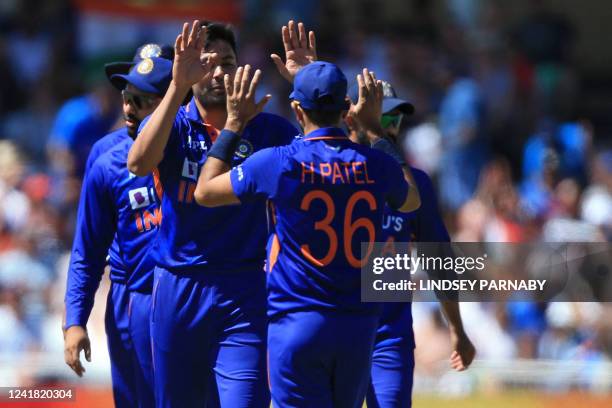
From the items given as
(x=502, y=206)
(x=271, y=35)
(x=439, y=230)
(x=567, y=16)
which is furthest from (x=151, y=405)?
(x=567, y=16)

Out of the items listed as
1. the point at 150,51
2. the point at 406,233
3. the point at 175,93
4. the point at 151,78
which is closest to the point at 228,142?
the point at 175,93

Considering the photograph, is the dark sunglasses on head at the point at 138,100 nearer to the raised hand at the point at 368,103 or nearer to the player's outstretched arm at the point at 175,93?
Result: the player's outstretched arm at the point at 175,93

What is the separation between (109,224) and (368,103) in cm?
175

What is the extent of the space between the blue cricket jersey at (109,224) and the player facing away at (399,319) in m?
1.28

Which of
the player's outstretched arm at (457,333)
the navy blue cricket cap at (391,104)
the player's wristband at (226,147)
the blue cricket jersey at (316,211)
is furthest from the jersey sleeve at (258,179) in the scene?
the player's outstretched arm at (457,333)

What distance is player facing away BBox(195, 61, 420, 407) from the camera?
632cm

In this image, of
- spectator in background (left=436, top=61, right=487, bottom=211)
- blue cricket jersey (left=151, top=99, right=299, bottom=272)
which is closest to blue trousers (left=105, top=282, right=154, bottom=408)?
blue cricket jersey (left=151, top=99, right=299, bottom=272)

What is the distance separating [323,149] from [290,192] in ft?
0.85

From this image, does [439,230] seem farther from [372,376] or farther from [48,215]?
[48,215]

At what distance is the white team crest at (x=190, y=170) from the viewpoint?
6.94 metres

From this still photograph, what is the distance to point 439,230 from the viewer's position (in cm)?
783

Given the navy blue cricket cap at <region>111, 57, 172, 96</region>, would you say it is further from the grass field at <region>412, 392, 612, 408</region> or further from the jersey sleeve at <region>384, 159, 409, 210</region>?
the grass field at <region>412, 392, 612, 408</region>

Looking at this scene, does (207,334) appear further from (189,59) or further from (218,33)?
(218,33)

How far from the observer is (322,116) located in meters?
6.46
